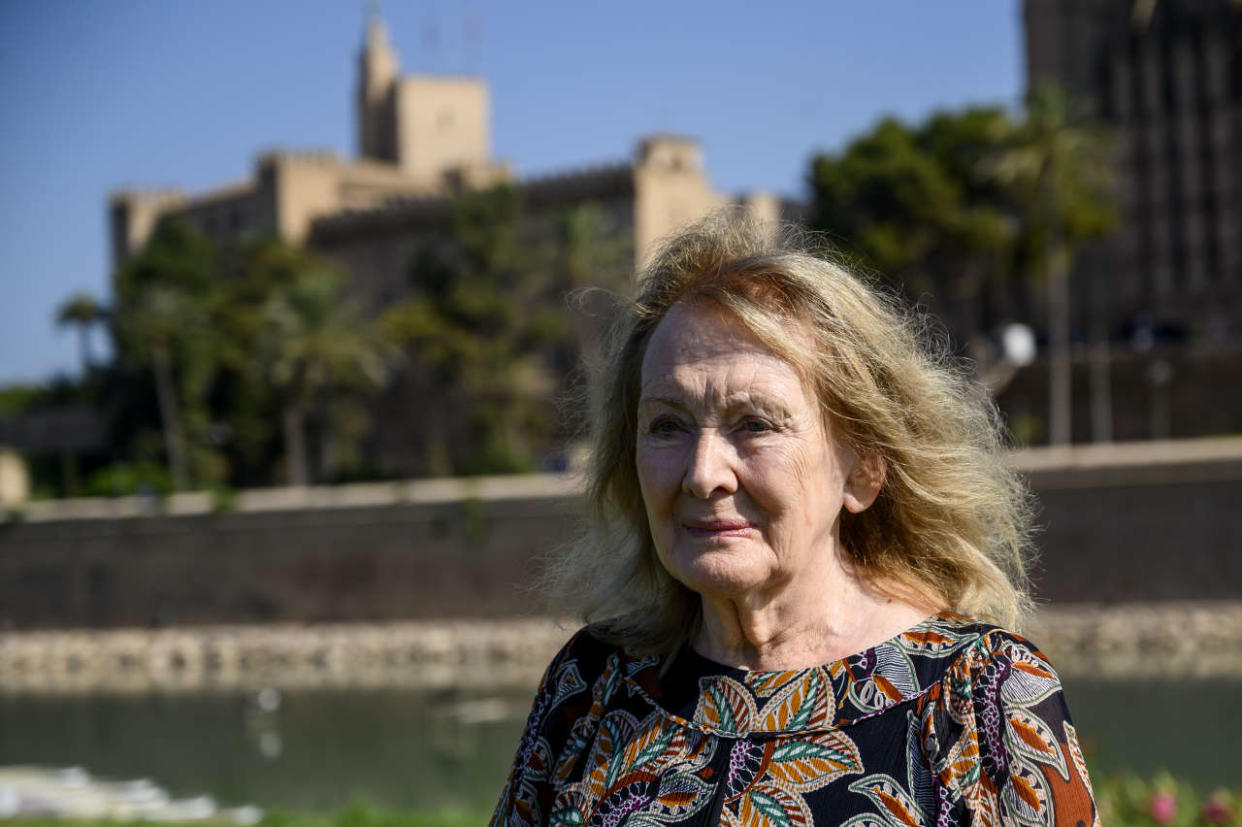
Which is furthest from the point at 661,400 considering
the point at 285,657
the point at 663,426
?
the point at 285,657

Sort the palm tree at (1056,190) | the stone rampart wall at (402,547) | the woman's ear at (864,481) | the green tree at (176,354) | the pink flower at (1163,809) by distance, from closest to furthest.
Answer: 1. the woman's ear at (864,481)
2. the pink flower at (1163,809)
3. the stone rampart wall at (402,547)
4. the palm tree at (1056,190)
5. the green tree at (176,354)

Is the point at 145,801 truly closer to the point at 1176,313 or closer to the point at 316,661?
the point at 316,661

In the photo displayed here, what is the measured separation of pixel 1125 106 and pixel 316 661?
2947 cm

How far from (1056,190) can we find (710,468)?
29.7 meters

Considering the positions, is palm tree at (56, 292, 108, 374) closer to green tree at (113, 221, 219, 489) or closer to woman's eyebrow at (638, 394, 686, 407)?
green tree at (113, 221, 219, 489)

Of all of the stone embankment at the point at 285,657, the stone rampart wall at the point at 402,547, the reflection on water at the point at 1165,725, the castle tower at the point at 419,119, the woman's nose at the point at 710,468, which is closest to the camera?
the woman's nose at the point at 710,468

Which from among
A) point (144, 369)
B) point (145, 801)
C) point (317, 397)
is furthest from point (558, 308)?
point (145, 801)

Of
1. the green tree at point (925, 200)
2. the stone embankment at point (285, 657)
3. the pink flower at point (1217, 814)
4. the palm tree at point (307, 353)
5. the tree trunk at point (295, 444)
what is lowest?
the stone embankment at point (285, 657)

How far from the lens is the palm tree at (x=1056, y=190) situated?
1189 inches

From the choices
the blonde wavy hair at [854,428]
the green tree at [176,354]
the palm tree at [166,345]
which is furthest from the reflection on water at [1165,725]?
the palm tree at [166,345]

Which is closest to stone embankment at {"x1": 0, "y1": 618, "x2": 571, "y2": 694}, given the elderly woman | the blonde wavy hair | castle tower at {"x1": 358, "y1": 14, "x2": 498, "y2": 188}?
the blonde wavy hair

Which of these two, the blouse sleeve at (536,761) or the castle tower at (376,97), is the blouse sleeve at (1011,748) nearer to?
the blouse sleeve at (536,761)

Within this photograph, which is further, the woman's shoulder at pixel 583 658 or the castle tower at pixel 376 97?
the castle tower at pixel 376 97

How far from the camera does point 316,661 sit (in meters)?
26.1
